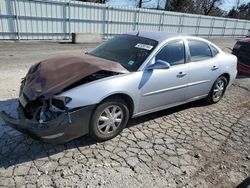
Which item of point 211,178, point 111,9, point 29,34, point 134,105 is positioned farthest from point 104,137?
point 111,9

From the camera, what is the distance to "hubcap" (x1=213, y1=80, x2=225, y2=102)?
5566 mm

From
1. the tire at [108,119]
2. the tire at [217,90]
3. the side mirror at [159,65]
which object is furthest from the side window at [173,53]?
the tire at [217,90]

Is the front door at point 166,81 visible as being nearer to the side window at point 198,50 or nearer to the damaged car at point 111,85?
the damaged car at point 111,85

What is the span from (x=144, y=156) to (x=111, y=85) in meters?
1.11

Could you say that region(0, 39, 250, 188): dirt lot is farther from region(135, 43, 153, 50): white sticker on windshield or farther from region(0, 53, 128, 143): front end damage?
region(135, 43, 153, 50): white sticker on windshield

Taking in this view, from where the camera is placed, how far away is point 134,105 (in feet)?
12.9

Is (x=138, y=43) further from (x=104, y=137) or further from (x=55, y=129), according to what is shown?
(x=55, y=129)

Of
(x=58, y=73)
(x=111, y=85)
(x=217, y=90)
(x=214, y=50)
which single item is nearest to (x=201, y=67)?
(x=214, y=50)

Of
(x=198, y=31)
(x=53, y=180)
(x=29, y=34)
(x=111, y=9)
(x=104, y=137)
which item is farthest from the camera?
(x=198, y=31)

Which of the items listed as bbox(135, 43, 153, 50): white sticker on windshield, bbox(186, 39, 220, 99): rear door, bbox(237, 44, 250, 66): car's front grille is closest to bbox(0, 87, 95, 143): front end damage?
bbox(135, 43, 153, 50): white sticker on windshield

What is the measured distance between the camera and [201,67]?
4898mm

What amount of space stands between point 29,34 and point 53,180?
40.5 feet

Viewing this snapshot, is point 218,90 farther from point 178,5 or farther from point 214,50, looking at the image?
point 178,5

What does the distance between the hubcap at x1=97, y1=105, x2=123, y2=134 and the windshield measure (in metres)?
0.70
